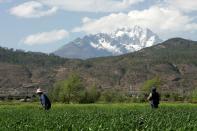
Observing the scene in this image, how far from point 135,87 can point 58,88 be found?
329 ft

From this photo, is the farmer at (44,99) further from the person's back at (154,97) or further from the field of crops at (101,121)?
the person's back at (154,97)

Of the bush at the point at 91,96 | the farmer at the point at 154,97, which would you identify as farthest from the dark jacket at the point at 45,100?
the bush at the point at 91,96

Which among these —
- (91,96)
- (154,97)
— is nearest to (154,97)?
(154,97)

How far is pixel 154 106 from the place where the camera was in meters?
37.5

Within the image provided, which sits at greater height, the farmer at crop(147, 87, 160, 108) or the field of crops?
the farmer at crop(147, 87, 160, 108)

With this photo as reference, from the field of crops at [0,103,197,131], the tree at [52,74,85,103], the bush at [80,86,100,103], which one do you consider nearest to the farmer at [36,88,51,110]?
the field of crops at [0,103,197,131]

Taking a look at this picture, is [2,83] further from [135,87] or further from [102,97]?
[102,97]

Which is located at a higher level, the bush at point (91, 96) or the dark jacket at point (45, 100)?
the bush at point (91, 96)

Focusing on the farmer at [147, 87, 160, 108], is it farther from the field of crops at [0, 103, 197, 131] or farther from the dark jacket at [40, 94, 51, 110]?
the dark jacket at [40, 94, 51, 110]

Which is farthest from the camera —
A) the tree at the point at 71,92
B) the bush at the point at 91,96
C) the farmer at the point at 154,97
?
the tree at the point at 71,92

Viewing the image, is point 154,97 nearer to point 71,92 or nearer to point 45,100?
point 45,100

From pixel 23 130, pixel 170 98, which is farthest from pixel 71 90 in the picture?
pixel 23 130

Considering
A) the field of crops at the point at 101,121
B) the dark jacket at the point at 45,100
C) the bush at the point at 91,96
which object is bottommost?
the field of crops at the point at 101,121

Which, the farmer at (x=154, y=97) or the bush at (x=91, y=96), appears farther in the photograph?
the bush at (x=91, y=96)
